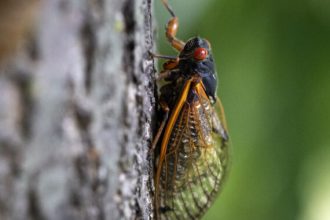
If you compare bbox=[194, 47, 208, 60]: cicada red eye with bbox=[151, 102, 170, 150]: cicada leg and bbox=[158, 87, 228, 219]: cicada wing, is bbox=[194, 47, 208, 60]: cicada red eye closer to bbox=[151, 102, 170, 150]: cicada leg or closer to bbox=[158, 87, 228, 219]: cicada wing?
bbox=[158, 87, 228, 219]: cicada wing

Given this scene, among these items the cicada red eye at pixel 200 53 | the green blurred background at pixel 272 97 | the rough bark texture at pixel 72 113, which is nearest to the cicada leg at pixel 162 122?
the cicada red eye at pixel 200 53

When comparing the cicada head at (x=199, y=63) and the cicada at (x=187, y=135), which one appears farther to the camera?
the cicada head at (x=199, y=63)

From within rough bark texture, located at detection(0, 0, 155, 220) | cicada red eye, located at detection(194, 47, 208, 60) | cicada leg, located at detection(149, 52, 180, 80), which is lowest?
rough bark texture, located at detection(0, 0, 155, 220)

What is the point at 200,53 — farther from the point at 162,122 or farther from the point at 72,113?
the point at 72,113

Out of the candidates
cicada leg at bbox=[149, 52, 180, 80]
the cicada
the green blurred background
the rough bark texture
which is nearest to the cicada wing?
the cicada

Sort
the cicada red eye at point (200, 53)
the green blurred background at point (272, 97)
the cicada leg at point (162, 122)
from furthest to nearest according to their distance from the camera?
1. the green blurred background at point (272, 97)
2. the cicada red eye at point (200, 53)
3. the cicada leg at point (162, 122)

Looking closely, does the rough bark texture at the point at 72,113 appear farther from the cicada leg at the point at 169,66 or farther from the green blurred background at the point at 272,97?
the green blurred background at the point at 272,97
